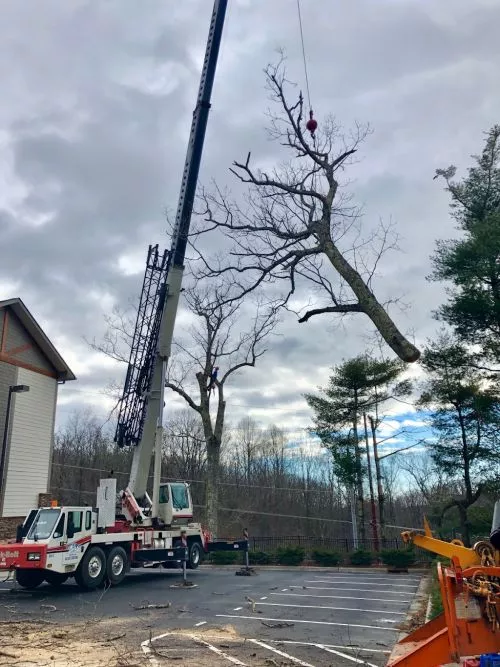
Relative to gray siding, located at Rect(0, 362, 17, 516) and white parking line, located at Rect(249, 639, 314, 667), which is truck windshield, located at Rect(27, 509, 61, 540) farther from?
gray siding, located at Rect(0, 362, 17, 516)

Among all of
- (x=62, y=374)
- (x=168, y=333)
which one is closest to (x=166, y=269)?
(x=168, y=333)

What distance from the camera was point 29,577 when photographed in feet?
45.3

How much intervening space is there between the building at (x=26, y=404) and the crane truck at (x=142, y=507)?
731 centimetres

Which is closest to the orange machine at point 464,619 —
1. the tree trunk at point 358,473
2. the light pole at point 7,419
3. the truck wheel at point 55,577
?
the truck wheel at point 55,577

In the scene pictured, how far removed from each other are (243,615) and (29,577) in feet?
21.0

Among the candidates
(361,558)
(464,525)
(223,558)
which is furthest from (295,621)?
(223,558)

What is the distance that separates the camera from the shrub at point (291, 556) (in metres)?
21.7

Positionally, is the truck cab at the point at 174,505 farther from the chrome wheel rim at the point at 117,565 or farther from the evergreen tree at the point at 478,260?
the evergreen tree at the point at 478,260

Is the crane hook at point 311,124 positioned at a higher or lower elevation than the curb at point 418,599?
higher

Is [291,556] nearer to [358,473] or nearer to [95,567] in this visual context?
[358,473]

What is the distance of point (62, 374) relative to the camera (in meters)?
25.5

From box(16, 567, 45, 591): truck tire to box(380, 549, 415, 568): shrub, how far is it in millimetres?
12260

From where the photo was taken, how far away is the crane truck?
13.4 m

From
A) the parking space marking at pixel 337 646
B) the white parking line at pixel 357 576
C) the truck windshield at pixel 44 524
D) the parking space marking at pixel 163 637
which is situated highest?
the truck windshield at pixel 44 524
